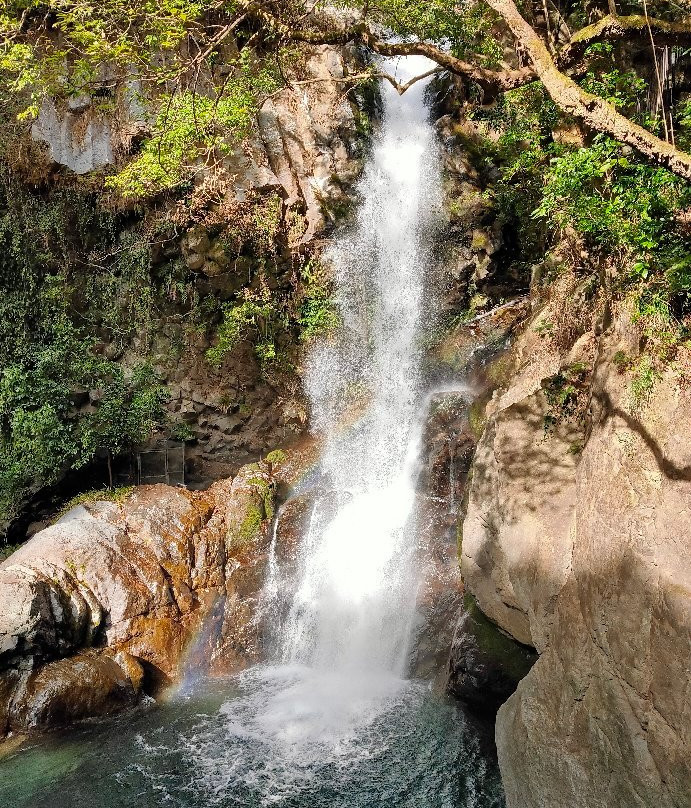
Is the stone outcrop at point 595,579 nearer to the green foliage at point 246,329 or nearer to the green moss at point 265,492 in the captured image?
the green moss at point 265,492

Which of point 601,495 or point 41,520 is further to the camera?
point 41,520

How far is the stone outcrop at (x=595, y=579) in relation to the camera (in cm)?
400

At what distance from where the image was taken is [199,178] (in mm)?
11945

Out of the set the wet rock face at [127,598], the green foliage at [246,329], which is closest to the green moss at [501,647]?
the wet rock face at [127,598]

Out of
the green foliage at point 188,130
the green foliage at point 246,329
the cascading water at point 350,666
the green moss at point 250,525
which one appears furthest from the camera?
the green foliage at point 246,329

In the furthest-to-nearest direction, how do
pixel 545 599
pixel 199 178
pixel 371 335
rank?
pixel 371 335
pixel 199 178
pixel 545 599

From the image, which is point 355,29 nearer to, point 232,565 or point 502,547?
point 502,547

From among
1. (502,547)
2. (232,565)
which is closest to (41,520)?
(232,565)

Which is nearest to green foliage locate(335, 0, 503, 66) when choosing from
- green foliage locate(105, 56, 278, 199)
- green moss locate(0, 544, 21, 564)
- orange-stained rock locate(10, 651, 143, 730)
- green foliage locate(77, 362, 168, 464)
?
green foliage locate(105, 56, 278, 199)

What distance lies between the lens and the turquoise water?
5.97 m

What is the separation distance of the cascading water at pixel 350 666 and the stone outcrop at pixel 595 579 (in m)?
1.38

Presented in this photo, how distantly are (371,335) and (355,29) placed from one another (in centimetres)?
723

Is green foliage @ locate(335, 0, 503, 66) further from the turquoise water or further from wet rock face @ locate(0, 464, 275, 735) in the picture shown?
the turquoise water

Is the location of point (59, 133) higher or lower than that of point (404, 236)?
higher
